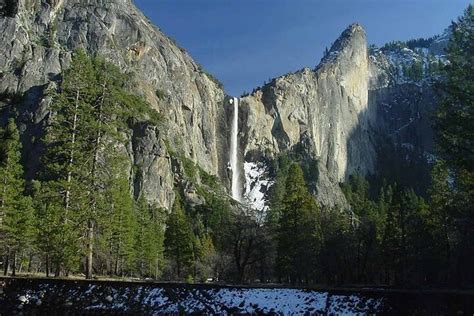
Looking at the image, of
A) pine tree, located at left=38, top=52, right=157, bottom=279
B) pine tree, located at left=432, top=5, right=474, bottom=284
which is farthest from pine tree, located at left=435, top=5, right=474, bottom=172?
pine tree, located at left=38, top=52, right=157, bottom=279

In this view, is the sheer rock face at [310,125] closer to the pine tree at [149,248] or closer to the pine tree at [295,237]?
the pine tree at [149,248]

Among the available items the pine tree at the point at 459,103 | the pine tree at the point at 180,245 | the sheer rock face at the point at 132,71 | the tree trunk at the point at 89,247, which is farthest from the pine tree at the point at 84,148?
the sheer rock face at the point at 132,71

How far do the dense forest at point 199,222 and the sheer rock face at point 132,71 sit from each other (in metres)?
23.2

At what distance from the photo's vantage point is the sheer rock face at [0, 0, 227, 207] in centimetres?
11231

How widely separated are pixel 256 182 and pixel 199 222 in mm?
59016

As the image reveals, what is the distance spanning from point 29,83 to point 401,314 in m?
113

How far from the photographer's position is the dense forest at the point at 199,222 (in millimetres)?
25594

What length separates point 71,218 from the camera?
26.3 meters

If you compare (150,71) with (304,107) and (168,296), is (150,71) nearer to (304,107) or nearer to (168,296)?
(304,107)

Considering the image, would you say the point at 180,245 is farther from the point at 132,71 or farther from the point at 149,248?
the point at 132,71

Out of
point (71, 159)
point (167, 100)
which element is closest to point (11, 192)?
point (71, 159)

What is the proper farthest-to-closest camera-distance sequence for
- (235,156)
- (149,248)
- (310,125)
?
(310,125) < (235,156) < (149,248)

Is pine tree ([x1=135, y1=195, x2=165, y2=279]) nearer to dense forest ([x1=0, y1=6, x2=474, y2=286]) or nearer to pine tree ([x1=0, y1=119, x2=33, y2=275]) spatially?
dense forest ([x1=0, y1=6, x2=474, y2=286])

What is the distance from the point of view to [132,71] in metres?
137
